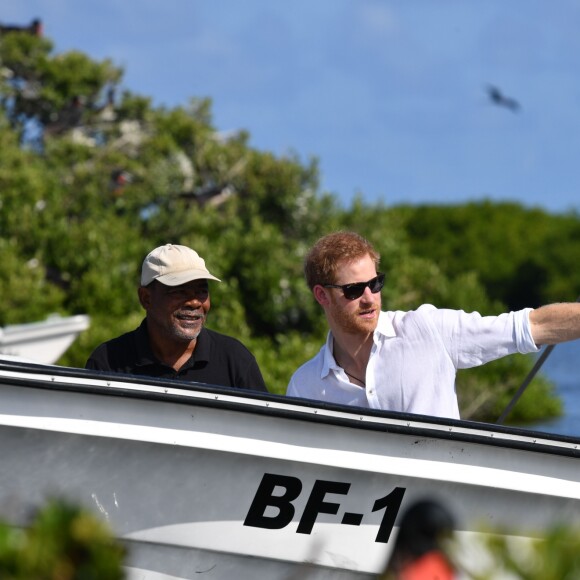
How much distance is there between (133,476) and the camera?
4.56 metres

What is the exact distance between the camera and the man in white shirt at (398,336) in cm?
451

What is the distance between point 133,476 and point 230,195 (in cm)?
1988

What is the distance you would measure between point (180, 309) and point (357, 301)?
2.54 ft

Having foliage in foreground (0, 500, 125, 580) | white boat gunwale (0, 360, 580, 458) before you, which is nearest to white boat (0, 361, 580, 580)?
white boat gunwale (0, 360, 580, 458)

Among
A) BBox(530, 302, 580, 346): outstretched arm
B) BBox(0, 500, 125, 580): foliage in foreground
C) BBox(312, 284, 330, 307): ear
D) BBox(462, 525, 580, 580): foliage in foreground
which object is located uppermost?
BBox(530, 302, 580, 346): outstretched arm

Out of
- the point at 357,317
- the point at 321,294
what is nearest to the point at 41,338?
the point at 321,294

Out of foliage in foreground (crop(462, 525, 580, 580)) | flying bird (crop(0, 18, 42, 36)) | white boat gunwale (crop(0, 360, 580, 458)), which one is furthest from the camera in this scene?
flying bird (crop(0, 18, 42, 36))

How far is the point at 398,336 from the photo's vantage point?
4617mm

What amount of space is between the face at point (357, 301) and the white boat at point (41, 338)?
387 inches

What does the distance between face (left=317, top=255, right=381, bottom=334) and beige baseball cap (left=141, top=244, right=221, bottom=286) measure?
21.4 inches

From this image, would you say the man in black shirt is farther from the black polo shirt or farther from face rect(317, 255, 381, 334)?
face rect(317, 255, 381, 334)

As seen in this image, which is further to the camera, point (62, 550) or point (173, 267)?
point (173, 267)

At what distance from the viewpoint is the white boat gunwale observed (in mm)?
4426

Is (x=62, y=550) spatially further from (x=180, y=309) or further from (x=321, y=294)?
(x=180, y=309)
